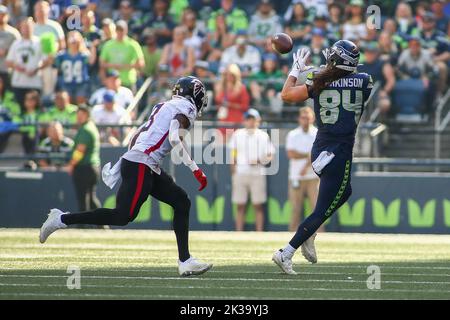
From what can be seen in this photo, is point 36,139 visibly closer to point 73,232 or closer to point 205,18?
point 73,232

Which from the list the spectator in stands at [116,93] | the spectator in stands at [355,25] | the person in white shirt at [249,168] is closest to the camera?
the person in white shirt at [249,168]

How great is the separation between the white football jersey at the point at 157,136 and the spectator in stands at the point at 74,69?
1040 centimetres

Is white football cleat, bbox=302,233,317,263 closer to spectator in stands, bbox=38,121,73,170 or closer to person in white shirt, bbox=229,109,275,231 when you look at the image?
person in white shirt, bbox=229,109,275,231

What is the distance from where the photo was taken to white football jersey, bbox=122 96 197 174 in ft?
36.3

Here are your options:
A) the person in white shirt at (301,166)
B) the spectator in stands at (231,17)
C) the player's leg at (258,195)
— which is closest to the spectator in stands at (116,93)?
the spectator in stands at (231,17)

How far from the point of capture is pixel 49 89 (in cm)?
2153

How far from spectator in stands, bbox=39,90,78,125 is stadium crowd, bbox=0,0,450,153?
0.06 feet

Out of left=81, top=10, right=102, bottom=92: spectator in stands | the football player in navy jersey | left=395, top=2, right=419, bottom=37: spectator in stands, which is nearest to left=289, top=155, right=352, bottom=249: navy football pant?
the football player in navy jersey

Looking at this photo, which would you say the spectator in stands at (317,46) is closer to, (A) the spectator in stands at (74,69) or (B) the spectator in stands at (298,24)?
(B) the spectator in stands at (298,24)

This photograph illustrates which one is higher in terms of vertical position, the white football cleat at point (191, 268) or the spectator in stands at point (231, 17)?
the spectator in stands at point (231, 17)

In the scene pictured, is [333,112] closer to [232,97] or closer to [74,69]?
[232,97]

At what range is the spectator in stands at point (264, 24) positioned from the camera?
2231 centimetres

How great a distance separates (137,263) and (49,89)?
9.65m
